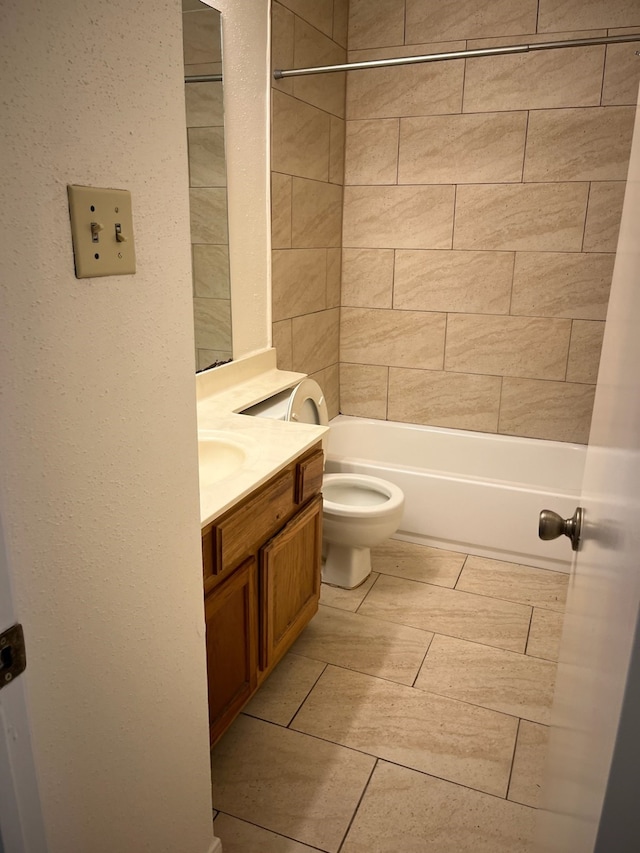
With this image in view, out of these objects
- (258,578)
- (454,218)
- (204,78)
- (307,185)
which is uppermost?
(204,78)

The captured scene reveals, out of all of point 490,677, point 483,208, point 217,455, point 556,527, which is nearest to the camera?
point 556,527

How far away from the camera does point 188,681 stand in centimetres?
132

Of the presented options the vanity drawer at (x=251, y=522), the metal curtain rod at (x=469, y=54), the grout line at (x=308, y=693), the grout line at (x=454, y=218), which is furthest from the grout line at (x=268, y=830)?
the grout line at (x=454, y=218)

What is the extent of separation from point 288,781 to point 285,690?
370mm

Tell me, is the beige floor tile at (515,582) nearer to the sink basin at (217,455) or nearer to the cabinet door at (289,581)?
the cabinet door at (289,581)

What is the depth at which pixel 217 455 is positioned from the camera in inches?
79.6

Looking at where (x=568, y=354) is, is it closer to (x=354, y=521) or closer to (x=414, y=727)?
(x=354, y=521)

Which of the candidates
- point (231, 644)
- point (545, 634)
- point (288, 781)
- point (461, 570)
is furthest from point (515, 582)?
point (231, 644)

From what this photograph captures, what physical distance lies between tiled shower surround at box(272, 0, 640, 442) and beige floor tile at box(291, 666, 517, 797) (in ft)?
5.10

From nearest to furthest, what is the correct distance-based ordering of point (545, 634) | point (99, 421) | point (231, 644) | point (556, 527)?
point (99, 421) → point (556, 527) → point (231, 644) → point (545, 634)

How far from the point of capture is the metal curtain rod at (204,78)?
225 centimetres

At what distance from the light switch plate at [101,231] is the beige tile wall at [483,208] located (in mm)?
1989

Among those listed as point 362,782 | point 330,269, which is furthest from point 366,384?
point 362,782

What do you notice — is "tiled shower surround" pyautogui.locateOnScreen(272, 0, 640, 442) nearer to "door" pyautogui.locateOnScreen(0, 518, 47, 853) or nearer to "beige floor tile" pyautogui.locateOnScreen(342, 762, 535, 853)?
"beige floor tile" pyautogui.locateOnScreen(342, 762, 535, 853)
